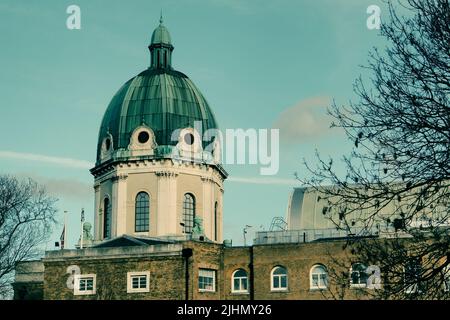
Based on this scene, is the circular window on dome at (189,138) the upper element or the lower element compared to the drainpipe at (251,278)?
upper

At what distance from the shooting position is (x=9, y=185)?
233ft

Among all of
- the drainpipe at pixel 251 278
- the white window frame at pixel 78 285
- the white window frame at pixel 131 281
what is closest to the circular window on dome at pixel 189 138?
the drainpipe at pixel 251 278

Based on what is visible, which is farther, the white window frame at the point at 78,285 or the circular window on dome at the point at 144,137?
the circular window on dome at the point at 144,137

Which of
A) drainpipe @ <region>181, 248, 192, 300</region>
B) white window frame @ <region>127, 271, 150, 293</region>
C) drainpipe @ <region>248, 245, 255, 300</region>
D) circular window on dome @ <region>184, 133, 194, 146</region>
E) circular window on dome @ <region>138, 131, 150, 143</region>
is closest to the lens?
drainpipe @ <region>181, 248, 192, 300</region>

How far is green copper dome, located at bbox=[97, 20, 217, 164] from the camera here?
7119 centimetres

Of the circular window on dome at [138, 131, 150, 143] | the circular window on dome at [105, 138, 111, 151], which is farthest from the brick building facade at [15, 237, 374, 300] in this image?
the circular window on dome at [105, 138, 111, 151]

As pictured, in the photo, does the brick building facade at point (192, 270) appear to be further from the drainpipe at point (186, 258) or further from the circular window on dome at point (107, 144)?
the circular window on dome at point (107, 144)

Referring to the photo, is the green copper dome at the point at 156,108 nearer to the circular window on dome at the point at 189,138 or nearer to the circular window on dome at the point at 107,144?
the circular window on dome at the point at 107,144

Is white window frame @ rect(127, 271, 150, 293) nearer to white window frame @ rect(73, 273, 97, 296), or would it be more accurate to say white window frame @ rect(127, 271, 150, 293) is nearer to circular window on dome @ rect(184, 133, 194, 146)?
white window frame @ rect(73, 273, 97, 296)

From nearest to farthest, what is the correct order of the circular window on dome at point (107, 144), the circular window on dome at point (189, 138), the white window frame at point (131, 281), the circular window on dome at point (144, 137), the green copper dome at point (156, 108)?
the white window frame at point (131, 281) → the circular window on dome at point (144, 137) → the circular window on dome at point (189, 138) → the green copper dome at point (156, 108) → the circular window on dome at point (107, 144)

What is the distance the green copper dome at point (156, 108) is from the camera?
71.2 metres

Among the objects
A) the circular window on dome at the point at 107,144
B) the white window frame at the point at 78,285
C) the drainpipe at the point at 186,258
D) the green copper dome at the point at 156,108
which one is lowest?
the white window frame at the point at 78,285

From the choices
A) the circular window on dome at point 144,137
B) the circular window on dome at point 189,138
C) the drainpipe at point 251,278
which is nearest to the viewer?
the drainpipe at point 251,278
